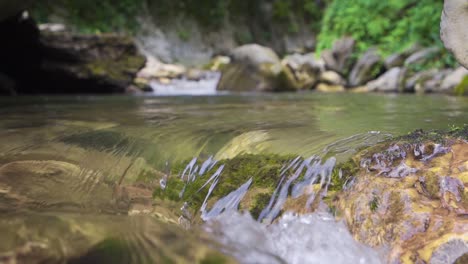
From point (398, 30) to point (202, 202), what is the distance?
12.3m

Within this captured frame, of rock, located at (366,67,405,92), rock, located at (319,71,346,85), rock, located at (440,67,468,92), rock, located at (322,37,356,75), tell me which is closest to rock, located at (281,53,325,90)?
rock, located at (319,71,346,85)

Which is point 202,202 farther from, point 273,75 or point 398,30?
point 398,30

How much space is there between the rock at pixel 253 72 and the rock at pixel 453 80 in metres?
3.84

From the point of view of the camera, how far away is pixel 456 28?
6.78 feet

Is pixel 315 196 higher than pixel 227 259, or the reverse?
pixel 315 196

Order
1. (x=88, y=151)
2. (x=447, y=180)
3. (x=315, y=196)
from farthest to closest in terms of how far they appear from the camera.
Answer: (x=88, y=151), (x=315, y=196), (x=447, y=180)

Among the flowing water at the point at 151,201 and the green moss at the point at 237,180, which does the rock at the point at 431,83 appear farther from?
the green moss at the point at 237,180

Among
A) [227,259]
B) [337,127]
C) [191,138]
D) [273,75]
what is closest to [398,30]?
[273,75]

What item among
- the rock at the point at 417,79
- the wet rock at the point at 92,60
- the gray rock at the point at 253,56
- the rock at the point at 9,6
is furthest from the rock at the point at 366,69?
the rock at the point at 9,6

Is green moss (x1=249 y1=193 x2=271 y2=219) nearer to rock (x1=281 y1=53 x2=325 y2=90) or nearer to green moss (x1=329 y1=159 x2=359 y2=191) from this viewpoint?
green moss (x1=329 y1=159 x2=359 y2=191)

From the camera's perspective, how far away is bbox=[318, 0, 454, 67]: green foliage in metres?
10.8

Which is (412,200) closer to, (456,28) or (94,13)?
(456,28)

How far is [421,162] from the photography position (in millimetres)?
1624

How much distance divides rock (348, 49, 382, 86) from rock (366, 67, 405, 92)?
3.72 feet
